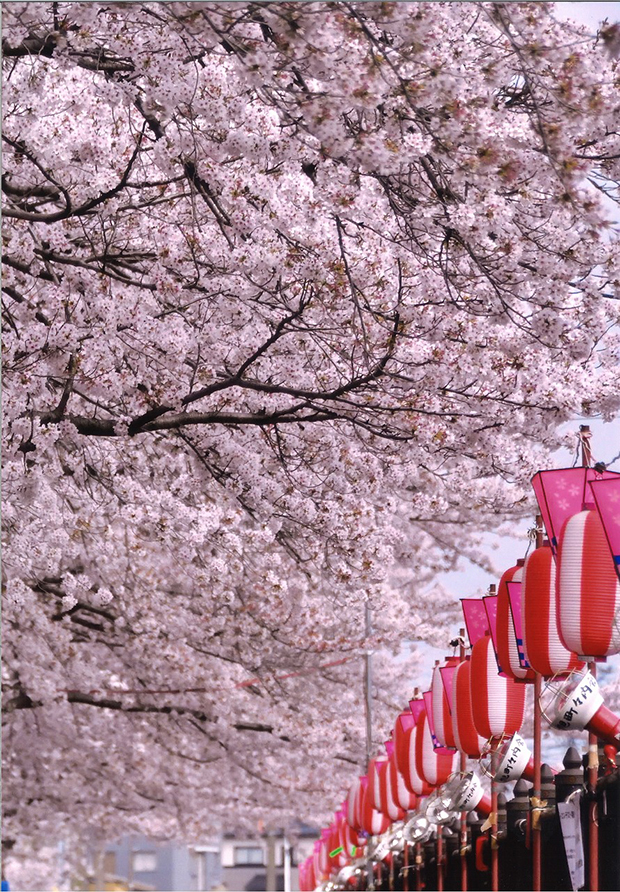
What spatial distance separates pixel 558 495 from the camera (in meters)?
5.32

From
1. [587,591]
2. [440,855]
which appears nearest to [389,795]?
[440,855]

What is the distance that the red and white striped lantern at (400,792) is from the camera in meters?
11.0

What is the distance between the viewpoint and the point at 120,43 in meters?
4.88

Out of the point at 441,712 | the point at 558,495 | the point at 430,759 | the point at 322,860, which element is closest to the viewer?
the point at 558,495

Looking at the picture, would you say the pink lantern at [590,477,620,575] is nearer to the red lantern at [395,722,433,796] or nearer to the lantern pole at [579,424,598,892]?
the lantern pole at [579,424,598,892]

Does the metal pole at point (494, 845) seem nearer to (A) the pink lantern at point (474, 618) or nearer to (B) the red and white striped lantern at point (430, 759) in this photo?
(A) the pink lantern at point (474, 618)

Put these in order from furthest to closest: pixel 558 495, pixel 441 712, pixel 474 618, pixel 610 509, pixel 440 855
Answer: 1. pixel 440 855
2. pixel 441 712
3. pixel 474 618
4. pixel 558 495
5. pixel 610 509

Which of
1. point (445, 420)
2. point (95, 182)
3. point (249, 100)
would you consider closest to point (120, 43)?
point (249, 100)

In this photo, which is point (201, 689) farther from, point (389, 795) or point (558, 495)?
point (558, 495)

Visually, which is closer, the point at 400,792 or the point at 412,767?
the point at 412,767

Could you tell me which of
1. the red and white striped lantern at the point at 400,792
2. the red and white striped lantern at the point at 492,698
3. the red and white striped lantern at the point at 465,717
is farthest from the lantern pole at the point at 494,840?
the red and white striped lantern at the point at 400,792

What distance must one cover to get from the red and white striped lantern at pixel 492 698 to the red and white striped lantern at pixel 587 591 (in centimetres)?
204

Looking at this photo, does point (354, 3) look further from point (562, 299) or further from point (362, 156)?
point (562, 299)

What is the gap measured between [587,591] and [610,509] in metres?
0.33
